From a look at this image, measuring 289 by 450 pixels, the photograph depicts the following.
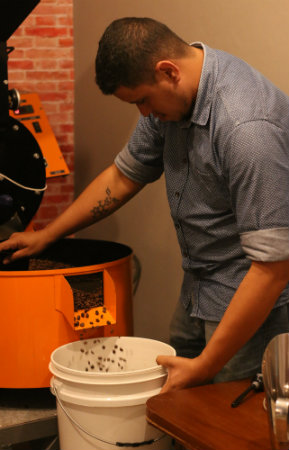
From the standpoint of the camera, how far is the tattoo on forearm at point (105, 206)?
87.1 inches

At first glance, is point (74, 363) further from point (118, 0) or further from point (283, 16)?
point (118, 0)

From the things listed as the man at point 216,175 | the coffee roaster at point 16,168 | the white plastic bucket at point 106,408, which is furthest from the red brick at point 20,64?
the white plastic bucket at point 106,408

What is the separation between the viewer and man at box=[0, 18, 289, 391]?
1.56 meters

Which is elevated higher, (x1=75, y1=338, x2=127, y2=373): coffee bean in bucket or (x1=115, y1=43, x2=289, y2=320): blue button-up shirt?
(x1=115, y1=43, x2=289, y2=320): blue button-up shirt

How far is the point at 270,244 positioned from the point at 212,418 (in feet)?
1.36

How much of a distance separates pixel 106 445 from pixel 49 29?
2.48 meters

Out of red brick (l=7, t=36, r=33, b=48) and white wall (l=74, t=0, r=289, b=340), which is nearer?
white wall (l=74, t=0, r=289, b=340)

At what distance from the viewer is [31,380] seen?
6.87 ft

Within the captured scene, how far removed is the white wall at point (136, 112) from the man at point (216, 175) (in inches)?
21.3

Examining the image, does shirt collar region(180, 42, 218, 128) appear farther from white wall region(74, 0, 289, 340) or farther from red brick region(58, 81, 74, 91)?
red brick region(58, 81, 74, 91)

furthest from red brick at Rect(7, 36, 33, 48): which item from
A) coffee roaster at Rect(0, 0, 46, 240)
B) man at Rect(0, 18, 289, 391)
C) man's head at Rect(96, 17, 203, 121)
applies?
man's head at Rect(96, 17, 203, 121)

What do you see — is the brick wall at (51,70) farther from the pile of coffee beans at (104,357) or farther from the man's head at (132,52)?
the man's head at (132,52)

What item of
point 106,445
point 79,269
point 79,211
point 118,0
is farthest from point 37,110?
point 106,445

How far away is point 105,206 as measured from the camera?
7.29 ft
